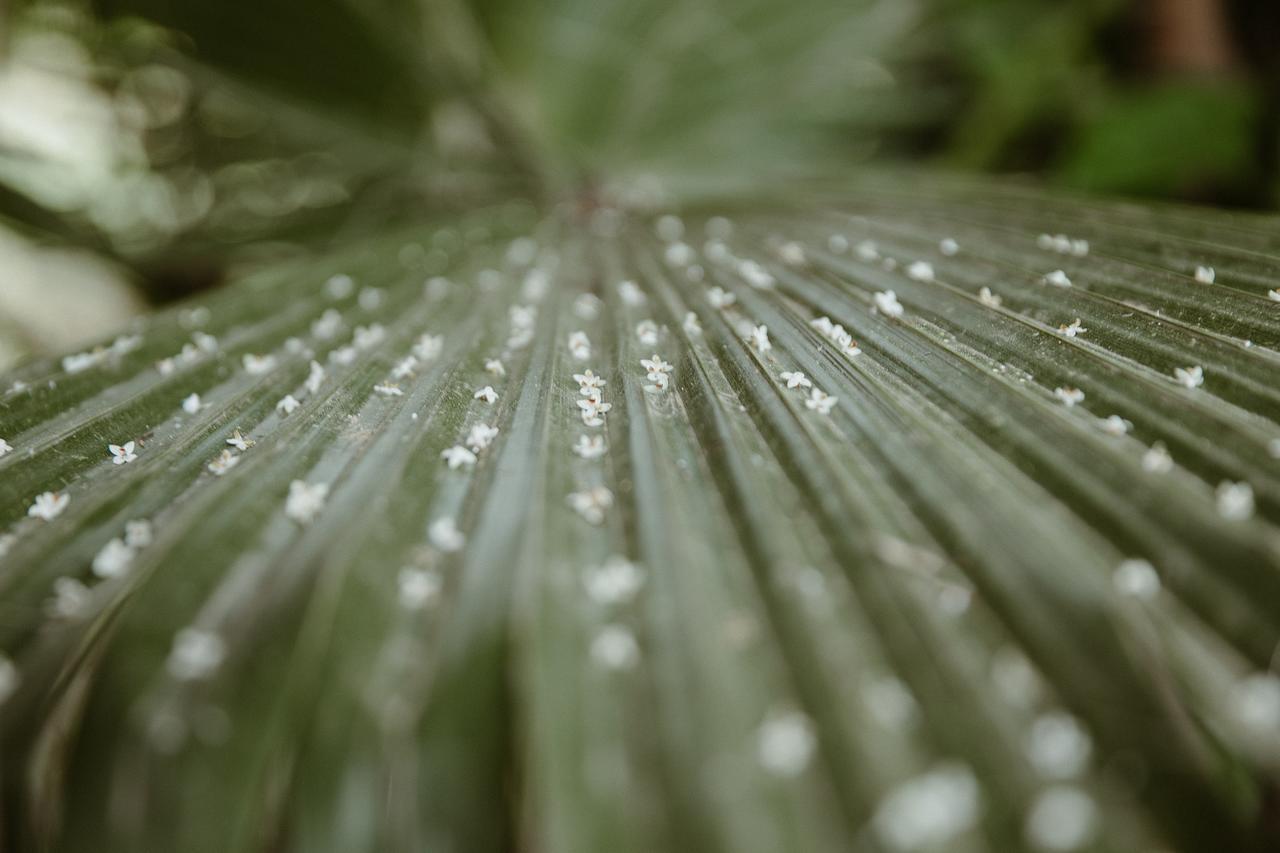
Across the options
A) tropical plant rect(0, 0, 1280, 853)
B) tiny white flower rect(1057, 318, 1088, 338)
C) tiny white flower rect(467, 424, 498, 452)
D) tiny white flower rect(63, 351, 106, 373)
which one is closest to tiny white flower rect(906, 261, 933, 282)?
tropical plant rect(0, 0, 1280, 853)

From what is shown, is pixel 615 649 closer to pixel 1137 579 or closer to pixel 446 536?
pixel 446 536

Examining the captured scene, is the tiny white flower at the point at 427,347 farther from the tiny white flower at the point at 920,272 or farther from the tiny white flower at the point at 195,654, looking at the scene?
the tiny white flower at the point at 920,272

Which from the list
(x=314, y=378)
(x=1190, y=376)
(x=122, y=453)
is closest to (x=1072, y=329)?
(x=1190, y=376)

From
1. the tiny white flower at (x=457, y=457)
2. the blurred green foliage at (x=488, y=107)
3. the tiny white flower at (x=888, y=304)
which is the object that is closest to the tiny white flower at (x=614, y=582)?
the tiny white flower at (x=457, y=457)

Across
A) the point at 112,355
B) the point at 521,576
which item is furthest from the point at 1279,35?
the point at 112,355

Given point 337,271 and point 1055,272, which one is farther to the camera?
point 337,271

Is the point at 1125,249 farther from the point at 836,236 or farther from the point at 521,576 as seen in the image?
the point at 521,576

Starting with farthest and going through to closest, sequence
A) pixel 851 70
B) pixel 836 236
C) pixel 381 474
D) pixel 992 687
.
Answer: pixel 851 70 < pixel 836 236 < pixel 381 474 < pixel 992 687

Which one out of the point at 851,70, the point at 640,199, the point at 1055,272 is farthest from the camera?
the point at 851,70

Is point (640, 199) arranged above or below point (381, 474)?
above
